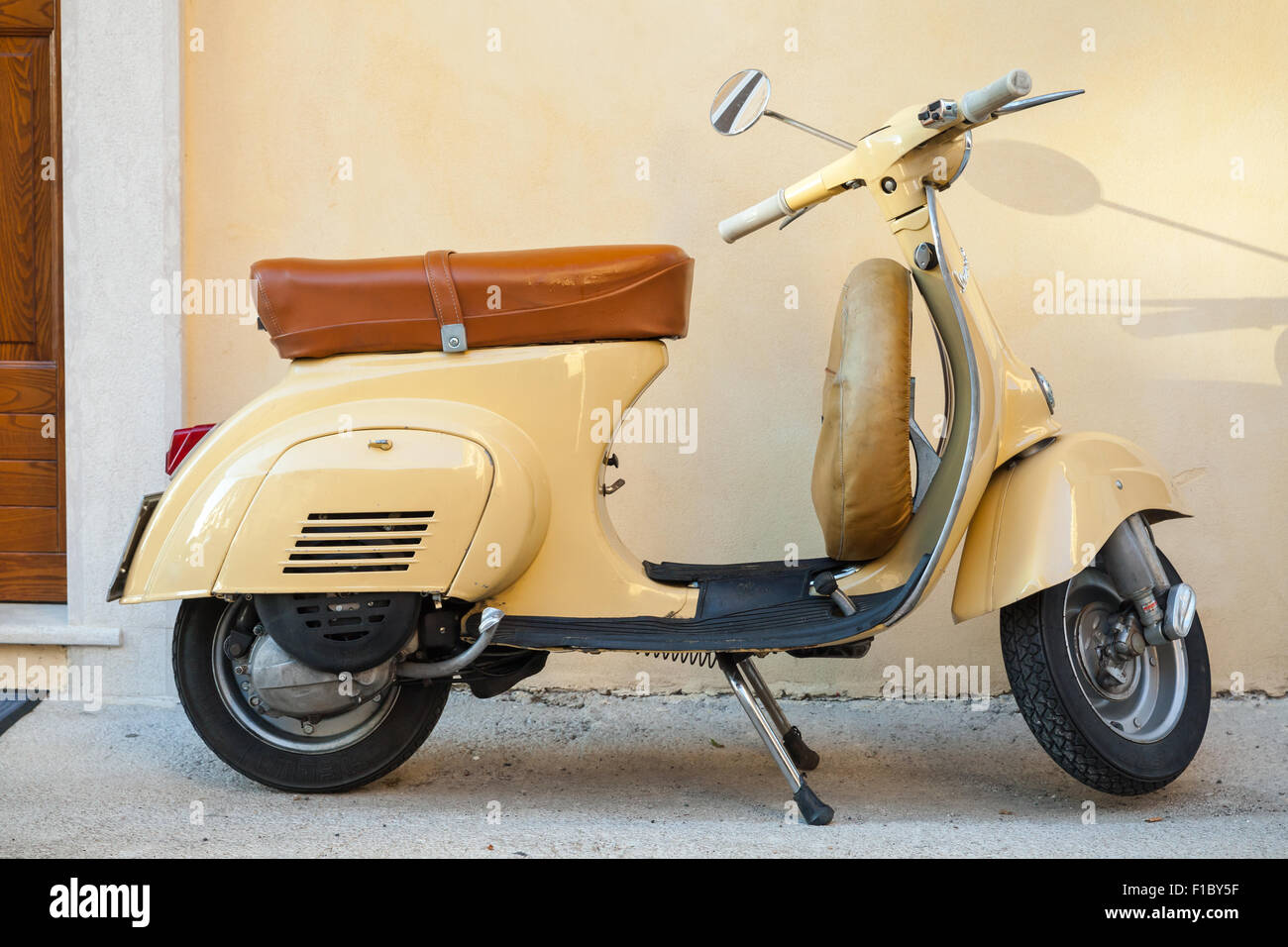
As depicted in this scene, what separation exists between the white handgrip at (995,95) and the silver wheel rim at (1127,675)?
100 cm

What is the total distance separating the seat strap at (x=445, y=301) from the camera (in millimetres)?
2199

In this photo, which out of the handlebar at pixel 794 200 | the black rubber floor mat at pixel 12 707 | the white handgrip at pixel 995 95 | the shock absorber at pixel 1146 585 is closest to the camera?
the white handgrip at pixel 995 95

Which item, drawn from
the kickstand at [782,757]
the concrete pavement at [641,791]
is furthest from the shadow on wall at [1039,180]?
the kickstand at [782,757]

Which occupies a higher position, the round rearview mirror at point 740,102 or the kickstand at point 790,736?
the round rearview mirror at point 740,102

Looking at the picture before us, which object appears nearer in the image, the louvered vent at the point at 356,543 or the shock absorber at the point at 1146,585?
the louvered vent at the point at 356,543

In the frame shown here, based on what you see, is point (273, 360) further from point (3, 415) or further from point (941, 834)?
point (941, 834)

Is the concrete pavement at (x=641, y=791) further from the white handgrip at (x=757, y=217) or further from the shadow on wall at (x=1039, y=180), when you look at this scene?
the shadow on wall at (x=1039, y=180)

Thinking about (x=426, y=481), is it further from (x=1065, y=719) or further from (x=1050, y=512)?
(x=1065, y=719)

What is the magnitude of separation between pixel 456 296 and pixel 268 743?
41.3 inches

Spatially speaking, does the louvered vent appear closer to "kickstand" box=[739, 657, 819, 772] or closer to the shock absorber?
"kickstand" box=[739, 657, 819, 772]

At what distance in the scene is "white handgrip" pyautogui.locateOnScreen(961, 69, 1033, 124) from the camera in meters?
2.04

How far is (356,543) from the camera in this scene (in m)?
2.16

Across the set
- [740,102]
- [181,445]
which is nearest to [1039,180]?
[740,102]

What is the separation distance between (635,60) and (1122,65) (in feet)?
4.78
